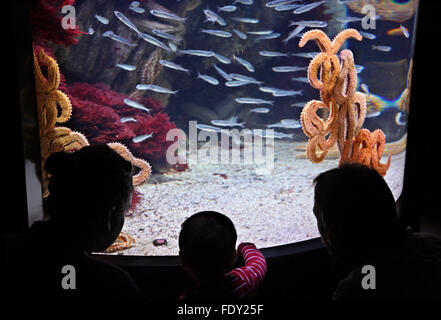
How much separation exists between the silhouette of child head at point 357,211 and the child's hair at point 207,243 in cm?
47

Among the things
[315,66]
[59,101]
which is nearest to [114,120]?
[59,101]

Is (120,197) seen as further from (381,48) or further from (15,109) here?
(381,48)

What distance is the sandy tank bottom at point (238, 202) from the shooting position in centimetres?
288

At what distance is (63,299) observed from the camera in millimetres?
1323

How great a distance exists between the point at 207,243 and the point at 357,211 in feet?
2.21

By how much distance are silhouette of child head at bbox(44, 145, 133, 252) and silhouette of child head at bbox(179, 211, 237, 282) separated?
0.42m

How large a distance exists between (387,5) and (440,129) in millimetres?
1462

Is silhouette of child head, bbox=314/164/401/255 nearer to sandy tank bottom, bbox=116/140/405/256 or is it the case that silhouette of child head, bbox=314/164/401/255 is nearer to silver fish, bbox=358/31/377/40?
sandy tank bottom, bbox=116/140/405/256

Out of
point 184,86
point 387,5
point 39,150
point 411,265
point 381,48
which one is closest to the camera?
point 411,265

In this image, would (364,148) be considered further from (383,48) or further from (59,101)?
(59,101)

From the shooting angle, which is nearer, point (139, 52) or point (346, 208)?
point (346, 208)

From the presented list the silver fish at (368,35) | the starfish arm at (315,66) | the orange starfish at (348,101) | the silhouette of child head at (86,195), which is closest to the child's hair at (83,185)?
the silhouette of child head at (86,195)

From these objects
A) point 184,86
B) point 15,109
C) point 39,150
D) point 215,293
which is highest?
point 184,86

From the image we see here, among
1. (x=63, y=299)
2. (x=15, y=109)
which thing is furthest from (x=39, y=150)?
(x=63, y=299)
